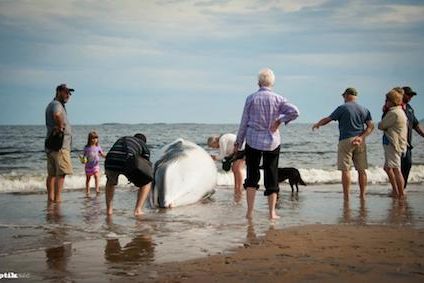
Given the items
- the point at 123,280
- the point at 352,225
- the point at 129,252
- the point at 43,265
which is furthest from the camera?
the point at 352,225

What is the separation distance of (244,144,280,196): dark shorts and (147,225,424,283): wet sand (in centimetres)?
126

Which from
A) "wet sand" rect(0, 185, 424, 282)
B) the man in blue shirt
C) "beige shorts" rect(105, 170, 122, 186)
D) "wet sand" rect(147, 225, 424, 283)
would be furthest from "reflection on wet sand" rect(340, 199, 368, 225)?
"beige shorts" rect(105, 170, 122, 186)

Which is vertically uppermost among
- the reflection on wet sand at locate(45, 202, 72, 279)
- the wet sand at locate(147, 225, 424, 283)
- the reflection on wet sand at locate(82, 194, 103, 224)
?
the wet sand at locate(147, 225, 424, 283)

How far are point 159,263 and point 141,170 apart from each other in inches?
116

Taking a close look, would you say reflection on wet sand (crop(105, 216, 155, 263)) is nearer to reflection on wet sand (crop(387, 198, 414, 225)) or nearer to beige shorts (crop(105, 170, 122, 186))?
beige shorts (crop(105, 170, 122, 186))

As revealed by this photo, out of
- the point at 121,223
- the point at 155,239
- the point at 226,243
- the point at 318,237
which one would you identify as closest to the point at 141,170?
the point at 121,223

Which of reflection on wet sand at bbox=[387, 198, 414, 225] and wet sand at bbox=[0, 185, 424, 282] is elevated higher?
wet sand at bbox=[0, 185, 424, 282]

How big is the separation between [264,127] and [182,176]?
2692 millimetres

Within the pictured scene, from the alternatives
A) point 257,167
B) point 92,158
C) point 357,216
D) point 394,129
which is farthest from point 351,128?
point 92,158

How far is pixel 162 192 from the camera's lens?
29.8 ft

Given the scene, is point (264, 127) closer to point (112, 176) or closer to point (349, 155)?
point (112, 176)

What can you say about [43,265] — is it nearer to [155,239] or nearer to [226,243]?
[155,239]

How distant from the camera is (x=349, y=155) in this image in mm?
9617

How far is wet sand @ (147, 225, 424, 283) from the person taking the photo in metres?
4.16
